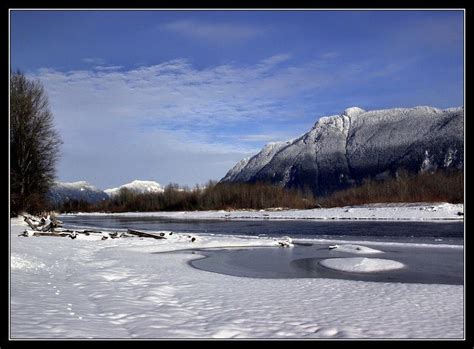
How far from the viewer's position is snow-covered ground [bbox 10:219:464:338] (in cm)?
798

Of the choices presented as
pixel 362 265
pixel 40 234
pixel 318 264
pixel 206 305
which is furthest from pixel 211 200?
pixel 206 305

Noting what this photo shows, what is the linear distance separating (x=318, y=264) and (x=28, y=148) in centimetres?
3338

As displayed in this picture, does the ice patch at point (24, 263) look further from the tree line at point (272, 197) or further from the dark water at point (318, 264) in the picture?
the tree line at point (272, 197)

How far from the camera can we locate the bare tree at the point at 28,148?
39188 mm

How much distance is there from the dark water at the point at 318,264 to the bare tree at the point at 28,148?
938 inches

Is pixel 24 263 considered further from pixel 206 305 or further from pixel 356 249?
pixel 356 249

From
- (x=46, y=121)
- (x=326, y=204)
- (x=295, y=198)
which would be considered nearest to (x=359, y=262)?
(x=46, y=121)

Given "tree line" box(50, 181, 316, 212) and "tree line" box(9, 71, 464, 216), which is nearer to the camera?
"tree line" box(9, 71, 464, 216)

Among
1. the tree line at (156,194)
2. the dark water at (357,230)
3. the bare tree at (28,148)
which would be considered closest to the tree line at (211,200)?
the tree line at (156,194)

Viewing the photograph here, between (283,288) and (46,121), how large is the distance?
124 feet

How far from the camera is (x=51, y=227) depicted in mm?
29703

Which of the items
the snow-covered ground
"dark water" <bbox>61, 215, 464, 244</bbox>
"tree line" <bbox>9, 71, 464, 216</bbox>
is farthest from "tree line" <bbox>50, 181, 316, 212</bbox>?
the snow-covered ground

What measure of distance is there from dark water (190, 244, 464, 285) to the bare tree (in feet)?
78.2

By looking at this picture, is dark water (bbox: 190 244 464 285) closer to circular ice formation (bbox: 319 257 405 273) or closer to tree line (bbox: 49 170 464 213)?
circular ice formation (bbox: 319 257 405 273)
